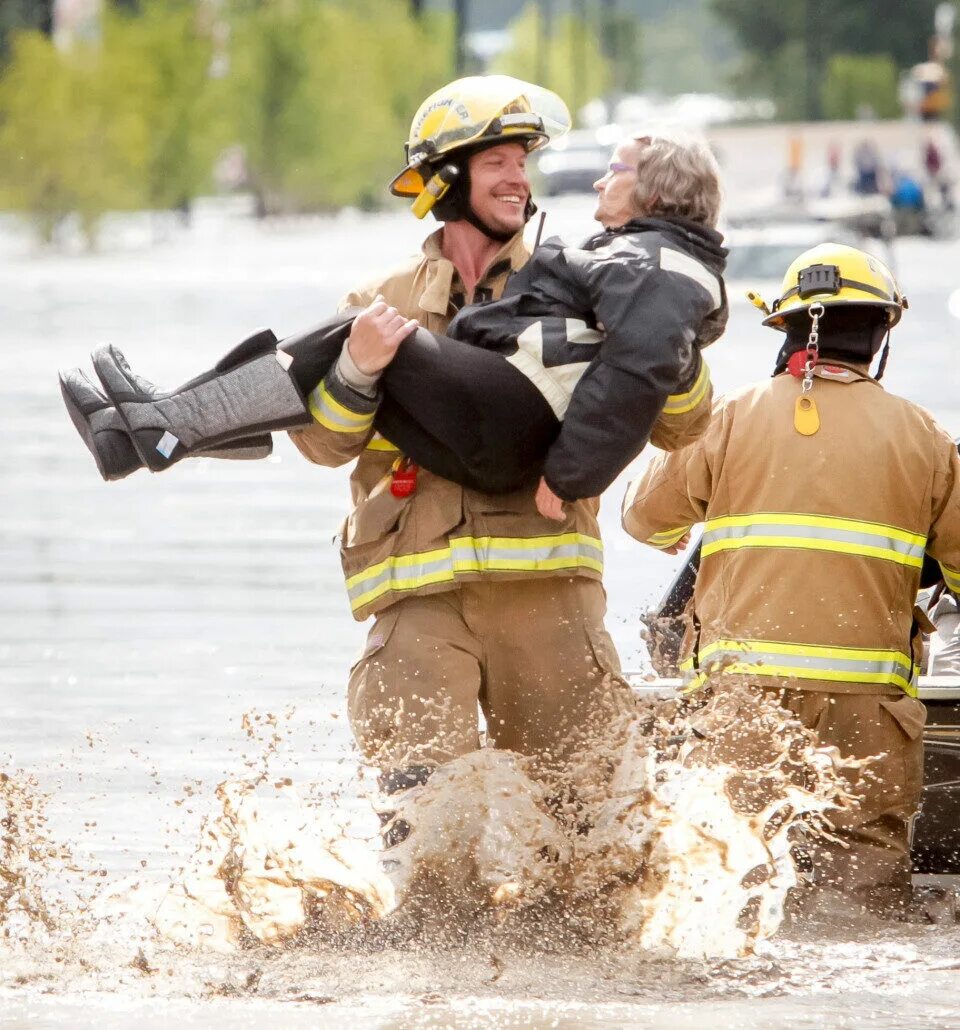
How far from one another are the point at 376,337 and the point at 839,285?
4.21ft

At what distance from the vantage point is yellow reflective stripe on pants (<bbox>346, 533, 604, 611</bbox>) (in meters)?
5.30

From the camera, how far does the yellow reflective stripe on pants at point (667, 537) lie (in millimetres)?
6152

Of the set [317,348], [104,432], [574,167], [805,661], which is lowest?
[574,167]

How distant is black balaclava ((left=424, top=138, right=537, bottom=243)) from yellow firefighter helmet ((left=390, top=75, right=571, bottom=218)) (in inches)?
0.6

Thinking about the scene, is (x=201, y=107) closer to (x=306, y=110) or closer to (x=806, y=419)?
(x=306, y=110)

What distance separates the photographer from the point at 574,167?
67750 millimetres

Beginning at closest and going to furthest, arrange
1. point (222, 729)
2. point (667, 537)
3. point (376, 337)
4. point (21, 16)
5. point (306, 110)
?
point (376, 337) → point (667, 537) → point (222, 729) → point (306, 110) → point (21, 16)

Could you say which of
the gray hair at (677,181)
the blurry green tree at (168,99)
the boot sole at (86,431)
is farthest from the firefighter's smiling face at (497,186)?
the blurry green tree at (168,99)

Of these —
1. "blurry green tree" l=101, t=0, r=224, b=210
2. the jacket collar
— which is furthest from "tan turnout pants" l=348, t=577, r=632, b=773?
"blurry green tree" l=101, t=0, r=224, b=210

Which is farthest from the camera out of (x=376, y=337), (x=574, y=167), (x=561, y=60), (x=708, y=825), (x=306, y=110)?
(x=561, y=60)

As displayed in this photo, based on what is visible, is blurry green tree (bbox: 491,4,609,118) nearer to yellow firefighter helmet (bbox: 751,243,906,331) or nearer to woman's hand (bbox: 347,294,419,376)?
yellow firefighter helmet (bbox: 751,243,906,331)

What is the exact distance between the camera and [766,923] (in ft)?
18.2

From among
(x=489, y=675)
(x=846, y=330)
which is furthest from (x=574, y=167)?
(x=489, y=675)

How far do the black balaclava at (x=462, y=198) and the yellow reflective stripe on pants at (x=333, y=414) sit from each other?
1.63ft
